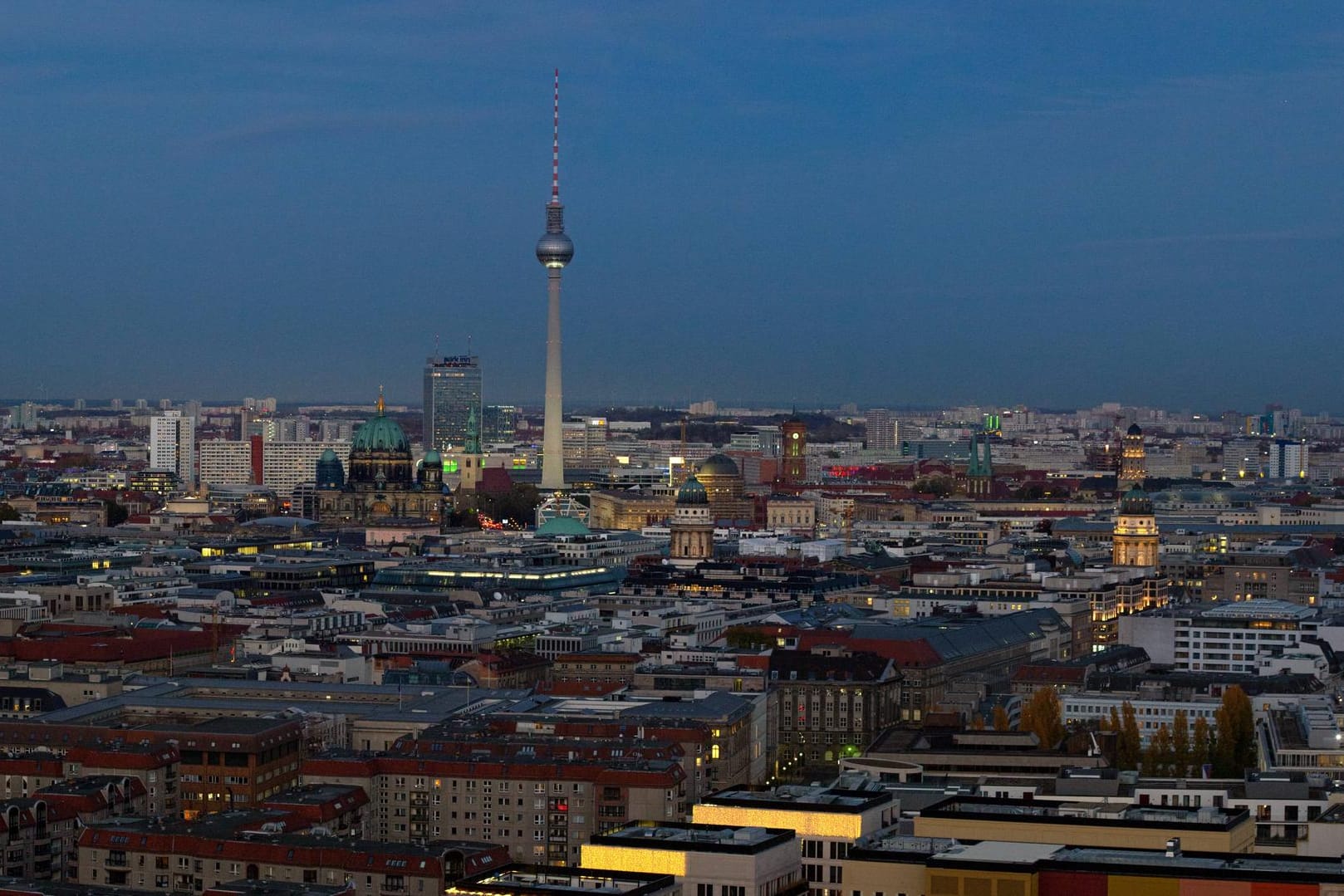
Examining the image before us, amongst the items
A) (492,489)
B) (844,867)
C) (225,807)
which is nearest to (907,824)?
(844,867)

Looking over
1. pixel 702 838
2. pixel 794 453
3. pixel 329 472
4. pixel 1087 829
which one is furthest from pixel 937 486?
pixel 702 838

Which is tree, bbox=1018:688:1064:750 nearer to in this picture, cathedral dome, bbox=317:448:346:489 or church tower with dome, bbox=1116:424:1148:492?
church tower with dome, bbox=1116:424:1148:492

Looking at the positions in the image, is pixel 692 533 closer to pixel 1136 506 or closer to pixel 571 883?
pixel 1136 506

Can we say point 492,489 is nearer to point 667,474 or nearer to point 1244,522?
point 667,474

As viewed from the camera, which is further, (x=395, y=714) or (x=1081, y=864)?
(x=395, y=714)

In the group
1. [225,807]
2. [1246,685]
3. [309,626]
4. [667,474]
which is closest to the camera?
[225,807]

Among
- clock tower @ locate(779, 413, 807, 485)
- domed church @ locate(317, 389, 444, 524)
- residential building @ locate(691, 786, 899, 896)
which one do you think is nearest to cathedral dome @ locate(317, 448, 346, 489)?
domed church @ locate(317, 389, 444, 524)

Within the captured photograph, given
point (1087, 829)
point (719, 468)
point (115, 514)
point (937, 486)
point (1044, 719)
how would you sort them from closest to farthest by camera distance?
point (1087, 829) < point (1044, 719) < point (115, 514) < point (719, 468) < point (937, 486)
